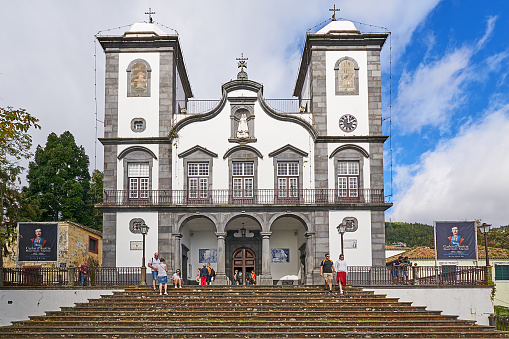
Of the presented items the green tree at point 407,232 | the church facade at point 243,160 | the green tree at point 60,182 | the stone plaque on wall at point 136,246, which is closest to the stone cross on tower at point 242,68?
the church facade at point 243,160

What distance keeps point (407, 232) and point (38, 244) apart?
172 feet

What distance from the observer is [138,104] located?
3161 centimetres

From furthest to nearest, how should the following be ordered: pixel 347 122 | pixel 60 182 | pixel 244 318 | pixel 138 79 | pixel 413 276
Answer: pixel 60 182, pixel 138 79, pixel 347 122, pixel 413 276, pixel 244 318

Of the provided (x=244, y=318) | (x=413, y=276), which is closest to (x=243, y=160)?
(x=413, y=276)

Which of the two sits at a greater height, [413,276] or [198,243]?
[198,243]

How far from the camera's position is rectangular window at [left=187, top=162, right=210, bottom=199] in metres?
30.9

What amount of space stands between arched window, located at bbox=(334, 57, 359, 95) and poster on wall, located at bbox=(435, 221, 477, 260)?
24.9 ft

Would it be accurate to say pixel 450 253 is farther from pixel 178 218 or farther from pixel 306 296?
pixel 178 218

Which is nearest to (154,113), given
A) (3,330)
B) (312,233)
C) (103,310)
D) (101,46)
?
(101,46)

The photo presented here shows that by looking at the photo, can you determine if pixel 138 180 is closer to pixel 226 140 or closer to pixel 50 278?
pixel 226 140

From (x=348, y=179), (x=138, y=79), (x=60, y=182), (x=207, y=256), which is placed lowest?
(x=207, y=256)

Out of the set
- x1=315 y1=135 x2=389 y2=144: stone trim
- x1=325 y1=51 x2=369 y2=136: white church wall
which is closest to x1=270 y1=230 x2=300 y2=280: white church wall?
x1=315 y1=135 x2=389 y2=144: stone trim

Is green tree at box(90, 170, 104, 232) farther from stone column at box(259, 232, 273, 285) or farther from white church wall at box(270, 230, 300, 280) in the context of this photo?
stone column at box(259, 232, 273, 285)

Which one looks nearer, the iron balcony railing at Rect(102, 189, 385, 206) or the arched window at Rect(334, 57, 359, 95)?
the iron balcony railing at Rect(102, 189, 385, 206)
